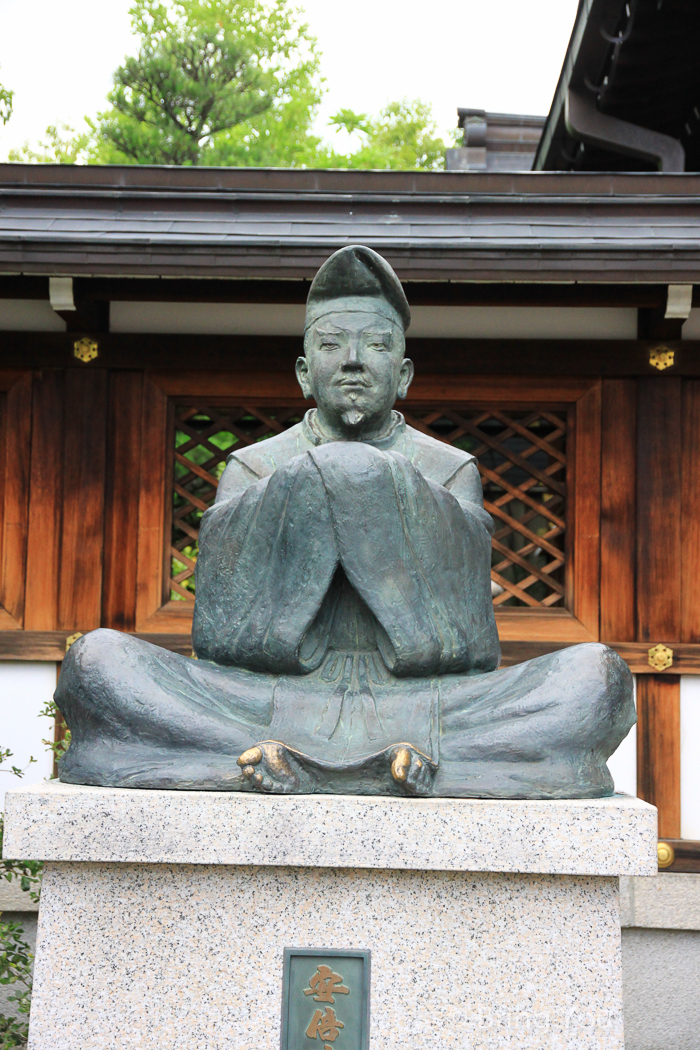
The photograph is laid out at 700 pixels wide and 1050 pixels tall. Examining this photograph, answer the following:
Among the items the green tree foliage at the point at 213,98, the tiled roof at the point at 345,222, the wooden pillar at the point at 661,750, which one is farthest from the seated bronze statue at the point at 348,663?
the green tree foliage at the point at 213,98

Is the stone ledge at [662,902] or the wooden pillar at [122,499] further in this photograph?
the wooden pillar at [122,499]

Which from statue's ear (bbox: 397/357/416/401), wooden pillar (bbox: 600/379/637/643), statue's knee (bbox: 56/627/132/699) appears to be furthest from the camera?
wooden pillar (bbox: 600/379/637/643)

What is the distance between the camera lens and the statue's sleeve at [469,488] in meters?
3.45

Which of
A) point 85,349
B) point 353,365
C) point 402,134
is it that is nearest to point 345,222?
point 85,349

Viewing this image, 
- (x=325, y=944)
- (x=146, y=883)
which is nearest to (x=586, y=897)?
(x=325, y=944)

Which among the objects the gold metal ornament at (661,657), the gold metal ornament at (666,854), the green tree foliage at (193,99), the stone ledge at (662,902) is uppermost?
the green tree foliage at (193,99)

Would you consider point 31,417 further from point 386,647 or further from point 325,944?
point 325,944

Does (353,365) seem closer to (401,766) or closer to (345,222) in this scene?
(401,766)

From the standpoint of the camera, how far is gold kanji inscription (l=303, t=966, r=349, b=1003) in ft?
8.73

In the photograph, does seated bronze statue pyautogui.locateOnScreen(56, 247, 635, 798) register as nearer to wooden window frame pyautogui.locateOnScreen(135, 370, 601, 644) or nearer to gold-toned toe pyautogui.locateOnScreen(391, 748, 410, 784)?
gold-toned toe pyautogui.locateOnScreen(391, 748, 410, 784)

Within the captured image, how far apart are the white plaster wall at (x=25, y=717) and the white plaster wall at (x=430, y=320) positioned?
185cm

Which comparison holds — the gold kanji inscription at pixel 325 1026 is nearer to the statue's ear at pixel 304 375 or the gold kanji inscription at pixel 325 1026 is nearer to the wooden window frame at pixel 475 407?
the statue's ear at pixel 304 375

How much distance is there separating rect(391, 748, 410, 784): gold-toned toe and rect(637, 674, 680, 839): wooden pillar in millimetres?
2846

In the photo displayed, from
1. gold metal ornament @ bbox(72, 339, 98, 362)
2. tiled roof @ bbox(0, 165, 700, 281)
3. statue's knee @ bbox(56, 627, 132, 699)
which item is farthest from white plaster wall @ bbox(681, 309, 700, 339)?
statue's knee @ bbox(56, 627, 132, 699)
